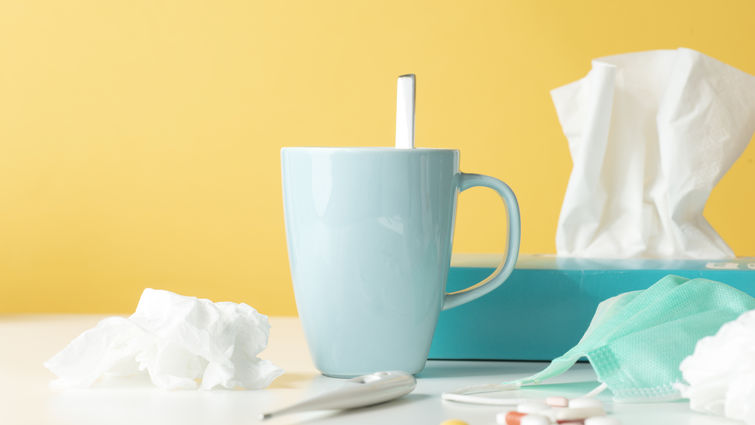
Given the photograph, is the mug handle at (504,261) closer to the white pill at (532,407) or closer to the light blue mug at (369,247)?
the light blue mug at (369,247)

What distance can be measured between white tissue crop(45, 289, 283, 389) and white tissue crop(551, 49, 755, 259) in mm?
323

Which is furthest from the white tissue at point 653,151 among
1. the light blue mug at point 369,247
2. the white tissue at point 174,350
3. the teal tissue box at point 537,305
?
the white tissue at point 174,350

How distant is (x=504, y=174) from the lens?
110 cm

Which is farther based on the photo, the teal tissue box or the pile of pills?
the teal tissue box

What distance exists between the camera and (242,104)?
110 centimetres

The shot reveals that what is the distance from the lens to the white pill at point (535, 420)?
0.40 metres

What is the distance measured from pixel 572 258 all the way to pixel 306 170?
275 millimetres

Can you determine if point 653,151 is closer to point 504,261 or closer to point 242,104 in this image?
→ point 504,261

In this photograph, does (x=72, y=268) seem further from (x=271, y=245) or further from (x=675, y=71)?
(x=675, y=71)

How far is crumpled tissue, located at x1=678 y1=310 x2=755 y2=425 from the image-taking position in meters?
0.41

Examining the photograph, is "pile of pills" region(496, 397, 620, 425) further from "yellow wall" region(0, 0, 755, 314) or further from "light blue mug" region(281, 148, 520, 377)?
"yellow wall" region(0, 0, 755, 314)

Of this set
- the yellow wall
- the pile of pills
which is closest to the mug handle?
the pile of pills

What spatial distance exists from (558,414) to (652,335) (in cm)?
11

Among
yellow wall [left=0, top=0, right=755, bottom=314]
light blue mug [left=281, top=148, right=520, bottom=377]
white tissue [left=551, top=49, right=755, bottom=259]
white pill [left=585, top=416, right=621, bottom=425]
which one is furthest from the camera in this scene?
yellow wall [left=0, top=0, right=755, bottom=314]
